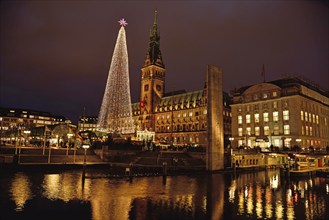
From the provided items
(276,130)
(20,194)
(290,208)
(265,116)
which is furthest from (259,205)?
(265,116)

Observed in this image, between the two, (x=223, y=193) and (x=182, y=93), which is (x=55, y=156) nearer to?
(x=223, y=193)

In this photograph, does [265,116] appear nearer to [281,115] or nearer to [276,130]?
[281,115]

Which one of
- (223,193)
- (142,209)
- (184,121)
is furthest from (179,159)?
(184,121)

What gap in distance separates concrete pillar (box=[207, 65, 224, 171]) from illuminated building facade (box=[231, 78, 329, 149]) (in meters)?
36.2

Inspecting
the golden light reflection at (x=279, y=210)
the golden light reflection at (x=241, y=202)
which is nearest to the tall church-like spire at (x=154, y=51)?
the golden light reflection at (x=241, y=202)

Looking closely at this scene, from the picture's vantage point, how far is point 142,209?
79.8 ft

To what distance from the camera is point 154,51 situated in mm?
187000

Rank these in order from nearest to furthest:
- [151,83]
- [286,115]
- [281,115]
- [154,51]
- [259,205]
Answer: [259,205]
[286,115]
[281,115]
[151,83]
[154,51]

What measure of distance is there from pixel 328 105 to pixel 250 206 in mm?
128335

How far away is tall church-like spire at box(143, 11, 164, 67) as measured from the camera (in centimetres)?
18488

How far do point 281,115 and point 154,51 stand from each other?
104 meters

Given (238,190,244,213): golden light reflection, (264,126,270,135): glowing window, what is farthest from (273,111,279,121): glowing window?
(238,190,244,213): golden light reflection

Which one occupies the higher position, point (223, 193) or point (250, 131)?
point (250, 131)

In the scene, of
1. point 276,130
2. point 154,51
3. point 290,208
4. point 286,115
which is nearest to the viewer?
point 290,208
